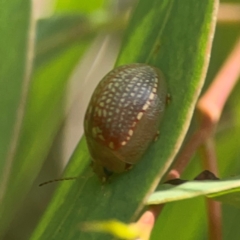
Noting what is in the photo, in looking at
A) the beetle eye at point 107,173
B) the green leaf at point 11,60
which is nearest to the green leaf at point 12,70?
the green leaf at point 11,60

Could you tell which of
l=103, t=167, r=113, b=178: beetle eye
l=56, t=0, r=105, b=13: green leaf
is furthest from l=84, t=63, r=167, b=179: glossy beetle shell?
l=56, t=0, r=105, b=13: green leaf

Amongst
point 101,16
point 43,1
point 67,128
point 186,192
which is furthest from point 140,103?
point 67,128

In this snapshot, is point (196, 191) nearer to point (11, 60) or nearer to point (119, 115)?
point (119, 115)

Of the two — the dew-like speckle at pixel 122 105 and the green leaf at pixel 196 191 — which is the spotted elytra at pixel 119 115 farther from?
the green leaf at pixel 196 191

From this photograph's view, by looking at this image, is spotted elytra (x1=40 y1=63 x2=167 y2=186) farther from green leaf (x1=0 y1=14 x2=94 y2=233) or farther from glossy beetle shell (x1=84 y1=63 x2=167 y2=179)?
green leaf (x1=0 y1=14 x2=94 y2=233)

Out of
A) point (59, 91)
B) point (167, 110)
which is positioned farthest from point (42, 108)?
point (167, 110)

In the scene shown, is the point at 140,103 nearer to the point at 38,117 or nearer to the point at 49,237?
the point at 49,237
